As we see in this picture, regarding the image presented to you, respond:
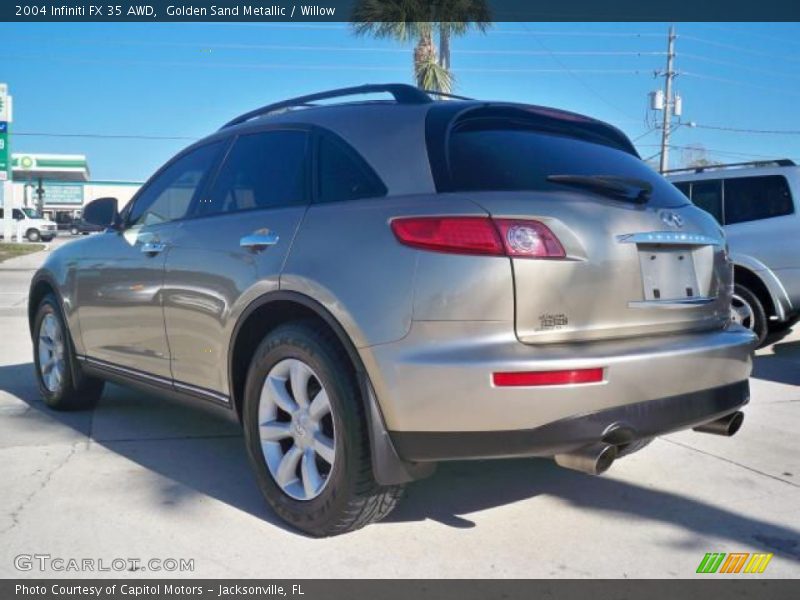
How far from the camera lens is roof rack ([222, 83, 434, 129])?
3449 millimetres

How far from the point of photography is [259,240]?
3.44m

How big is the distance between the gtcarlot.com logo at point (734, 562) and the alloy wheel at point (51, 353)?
404cm

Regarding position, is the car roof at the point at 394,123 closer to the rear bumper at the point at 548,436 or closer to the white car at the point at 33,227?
the rear bumper at the point at 548,436

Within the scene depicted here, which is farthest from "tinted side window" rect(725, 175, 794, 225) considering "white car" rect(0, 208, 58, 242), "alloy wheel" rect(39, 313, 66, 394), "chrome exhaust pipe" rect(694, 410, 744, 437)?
"white car" rect(0, 208, 58, 242)

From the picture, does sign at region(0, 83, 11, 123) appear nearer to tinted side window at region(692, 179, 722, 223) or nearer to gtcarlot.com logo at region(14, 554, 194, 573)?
tinted side window at region(692, 179, 722, 223)

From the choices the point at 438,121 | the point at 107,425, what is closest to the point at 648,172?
the point at 438,121

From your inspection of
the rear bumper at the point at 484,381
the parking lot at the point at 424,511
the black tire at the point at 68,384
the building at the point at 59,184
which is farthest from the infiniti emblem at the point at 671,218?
the building at the point at 59,184

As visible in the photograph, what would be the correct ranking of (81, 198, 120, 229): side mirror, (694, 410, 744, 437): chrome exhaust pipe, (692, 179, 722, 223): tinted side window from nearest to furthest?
(694, 410, 744, 437): chrome exhaust pipe < (81, 198, 120, 229): side mirror < (692, 179, 722, 223): tinted side window

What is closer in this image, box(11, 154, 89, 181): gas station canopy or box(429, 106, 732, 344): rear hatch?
box(429, 106, 732, 344): rear hatch

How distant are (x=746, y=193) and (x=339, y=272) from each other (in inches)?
241

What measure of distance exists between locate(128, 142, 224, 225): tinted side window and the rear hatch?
1.65 meters

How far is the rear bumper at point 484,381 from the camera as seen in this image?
2.69 m
